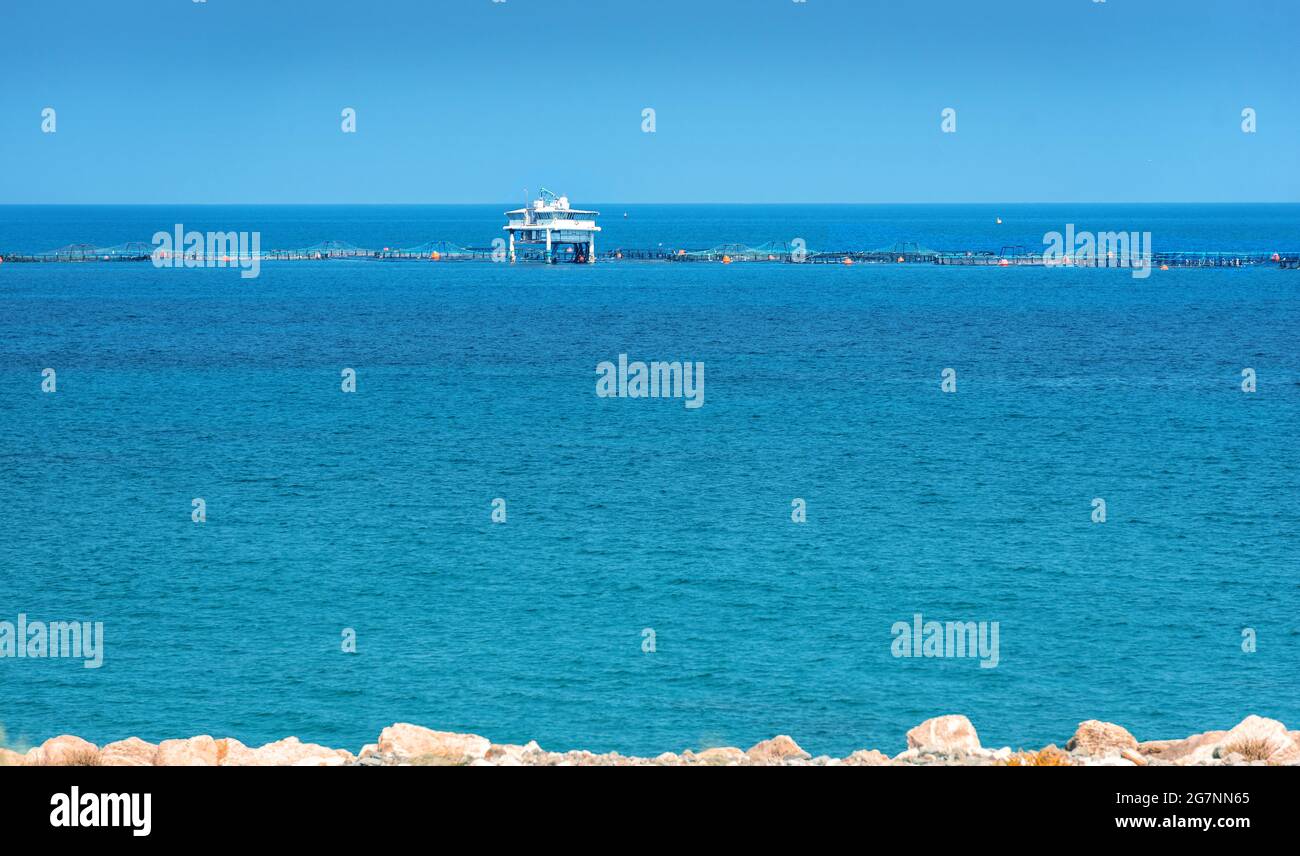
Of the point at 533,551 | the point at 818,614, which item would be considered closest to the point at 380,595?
the point at 533,551

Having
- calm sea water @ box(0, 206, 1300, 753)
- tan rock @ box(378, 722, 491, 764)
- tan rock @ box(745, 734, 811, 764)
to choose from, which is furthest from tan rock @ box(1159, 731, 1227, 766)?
tan rock @ box(378, 722, 491, 764)

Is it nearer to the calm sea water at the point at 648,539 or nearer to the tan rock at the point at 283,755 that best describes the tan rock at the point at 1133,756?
the calm sea water at the point at 648,539

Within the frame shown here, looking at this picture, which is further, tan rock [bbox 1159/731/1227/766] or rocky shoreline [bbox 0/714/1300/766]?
tan rock [bbox 1159/731/1227/766]
